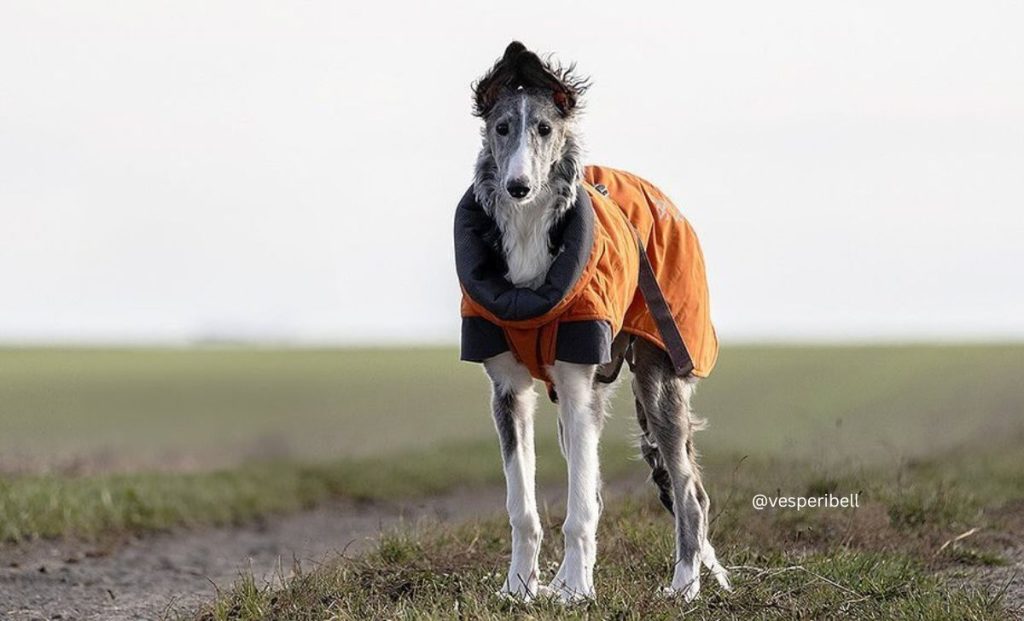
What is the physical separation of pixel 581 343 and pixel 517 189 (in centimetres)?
96

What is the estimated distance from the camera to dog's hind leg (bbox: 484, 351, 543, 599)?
7438mm

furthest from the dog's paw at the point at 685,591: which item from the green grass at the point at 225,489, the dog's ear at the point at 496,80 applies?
the green grass at the point at 225,489

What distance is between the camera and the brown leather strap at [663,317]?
26.4 ft

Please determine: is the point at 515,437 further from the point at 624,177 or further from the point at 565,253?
the point at 624,177

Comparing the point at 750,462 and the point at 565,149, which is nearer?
the point at 565,149

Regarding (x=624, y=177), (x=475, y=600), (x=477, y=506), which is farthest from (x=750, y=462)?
(x=475, y=600)

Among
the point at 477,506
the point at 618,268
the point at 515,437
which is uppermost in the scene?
the point at 618,268

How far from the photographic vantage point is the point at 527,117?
705cm

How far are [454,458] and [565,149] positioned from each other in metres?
10.4

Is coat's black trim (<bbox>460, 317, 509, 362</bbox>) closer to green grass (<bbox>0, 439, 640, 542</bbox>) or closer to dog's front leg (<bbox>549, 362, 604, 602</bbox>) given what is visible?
dog's front leg (<bbox>549, 362, 604, 602</bbox>)

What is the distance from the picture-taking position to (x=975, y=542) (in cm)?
1066

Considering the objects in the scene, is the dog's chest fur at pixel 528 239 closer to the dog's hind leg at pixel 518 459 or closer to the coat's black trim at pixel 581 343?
the coat's black trim at pixel 581 343

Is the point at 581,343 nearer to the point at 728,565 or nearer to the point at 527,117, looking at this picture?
the point at 527,117

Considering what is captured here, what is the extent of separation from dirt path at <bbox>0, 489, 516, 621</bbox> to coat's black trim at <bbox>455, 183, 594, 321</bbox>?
83.2 inches
